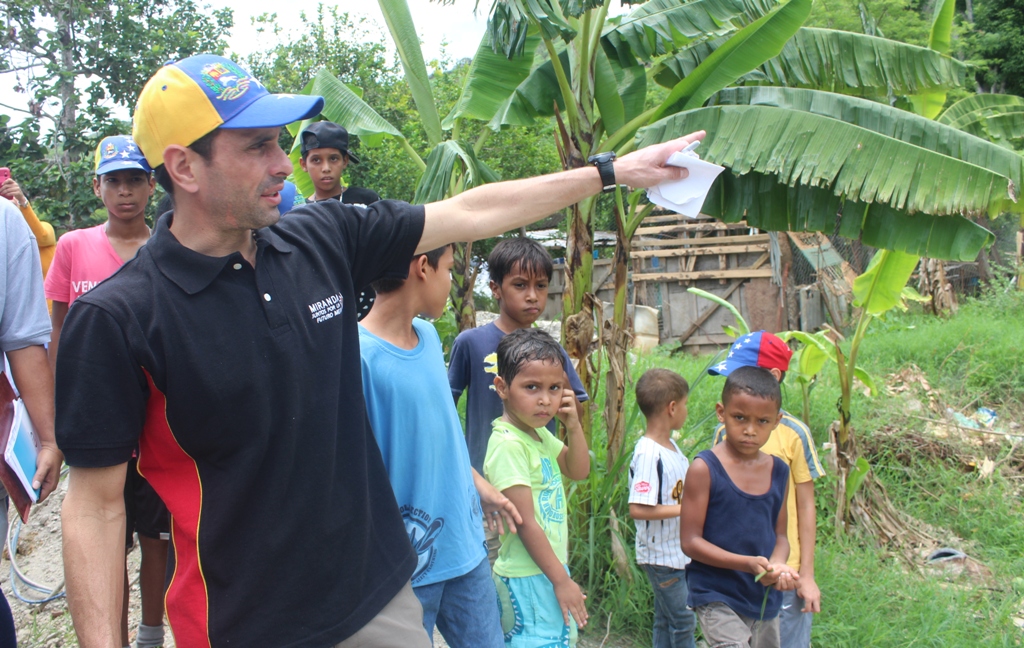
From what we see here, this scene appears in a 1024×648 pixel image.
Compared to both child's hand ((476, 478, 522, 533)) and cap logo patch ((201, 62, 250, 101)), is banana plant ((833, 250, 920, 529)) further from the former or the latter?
cap logo patch ((201, 62, 250, 101))

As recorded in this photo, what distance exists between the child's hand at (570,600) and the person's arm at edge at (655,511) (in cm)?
72

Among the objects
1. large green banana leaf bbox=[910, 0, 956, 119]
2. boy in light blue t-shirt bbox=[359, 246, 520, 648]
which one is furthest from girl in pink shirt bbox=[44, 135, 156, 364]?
large green banana leaf bbox=[910, 0, 956, 119]

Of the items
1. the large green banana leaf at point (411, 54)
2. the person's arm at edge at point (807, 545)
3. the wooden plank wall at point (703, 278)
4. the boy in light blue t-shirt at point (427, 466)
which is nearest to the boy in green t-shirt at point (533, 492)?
the boy in light blue t-shirt at point (427, 466)

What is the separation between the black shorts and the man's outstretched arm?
1591 millimetres

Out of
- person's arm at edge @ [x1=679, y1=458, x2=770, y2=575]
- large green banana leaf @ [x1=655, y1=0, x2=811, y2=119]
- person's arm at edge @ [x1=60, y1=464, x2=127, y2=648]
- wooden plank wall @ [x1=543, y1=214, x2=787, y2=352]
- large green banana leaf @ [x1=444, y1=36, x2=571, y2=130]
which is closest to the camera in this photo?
person's arm at edge @ [x1=60, y1=464, x2=127, y2=648]

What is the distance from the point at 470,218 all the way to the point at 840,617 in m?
3.17

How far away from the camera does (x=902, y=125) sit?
13.1ft

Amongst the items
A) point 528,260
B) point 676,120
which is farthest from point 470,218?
point 676,120

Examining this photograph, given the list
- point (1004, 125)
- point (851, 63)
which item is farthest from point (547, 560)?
point (1004, 125)

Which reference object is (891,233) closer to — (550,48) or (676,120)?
(676,120)

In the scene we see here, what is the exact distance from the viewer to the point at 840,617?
4.00 m

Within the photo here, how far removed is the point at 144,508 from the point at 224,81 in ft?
6.22

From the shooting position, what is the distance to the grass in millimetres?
4020

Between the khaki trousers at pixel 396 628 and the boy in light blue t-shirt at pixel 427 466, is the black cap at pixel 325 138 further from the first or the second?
the khaki trousers at pixel 396 628
